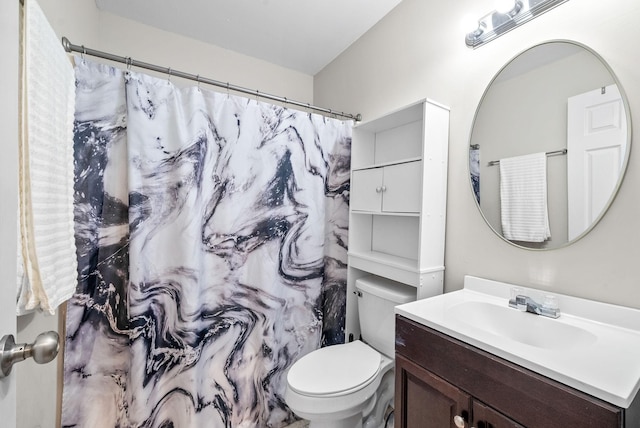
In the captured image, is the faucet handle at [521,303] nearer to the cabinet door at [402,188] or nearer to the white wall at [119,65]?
the cabinet door at [402,188]

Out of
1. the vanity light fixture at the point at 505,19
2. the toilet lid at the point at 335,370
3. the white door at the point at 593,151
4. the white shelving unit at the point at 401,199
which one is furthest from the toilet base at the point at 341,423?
the vanity light fixture at the point at 505,19

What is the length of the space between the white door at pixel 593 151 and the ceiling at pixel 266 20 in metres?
1.22

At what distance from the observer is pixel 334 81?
227cm

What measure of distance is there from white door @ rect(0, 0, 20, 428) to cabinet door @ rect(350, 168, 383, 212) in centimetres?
142

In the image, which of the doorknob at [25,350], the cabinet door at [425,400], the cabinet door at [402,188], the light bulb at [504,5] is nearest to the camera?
the doorknob at [25,350]

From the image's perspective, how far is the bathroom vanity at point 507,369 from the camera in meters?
0.64

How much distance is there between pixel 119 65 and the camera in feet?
5.92

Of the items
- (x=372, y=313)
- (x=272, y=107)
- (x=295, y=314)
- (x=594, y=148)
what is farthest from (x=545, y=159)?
(x=295, y=314)

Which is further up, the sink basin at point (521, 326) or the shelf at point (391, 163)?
the shelf at point (391, 163)

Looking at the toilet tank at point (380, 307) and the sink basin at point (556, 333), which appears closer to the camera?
the sink basin at point (556, 333)

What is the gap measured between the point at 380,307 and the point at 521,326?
2.17 ft

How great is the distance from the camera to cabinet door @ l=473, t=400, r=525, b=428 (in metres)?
0.75

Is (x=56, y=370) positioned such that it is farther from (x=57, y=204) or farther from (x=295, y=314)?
(x=295, y=314)

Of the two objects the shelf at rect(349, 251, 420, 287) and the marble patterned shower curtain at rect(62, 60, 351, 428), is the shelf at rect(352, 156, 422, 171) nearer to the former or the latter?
the marble patterned shower curtain at rect(62, 60, 351, 428)
